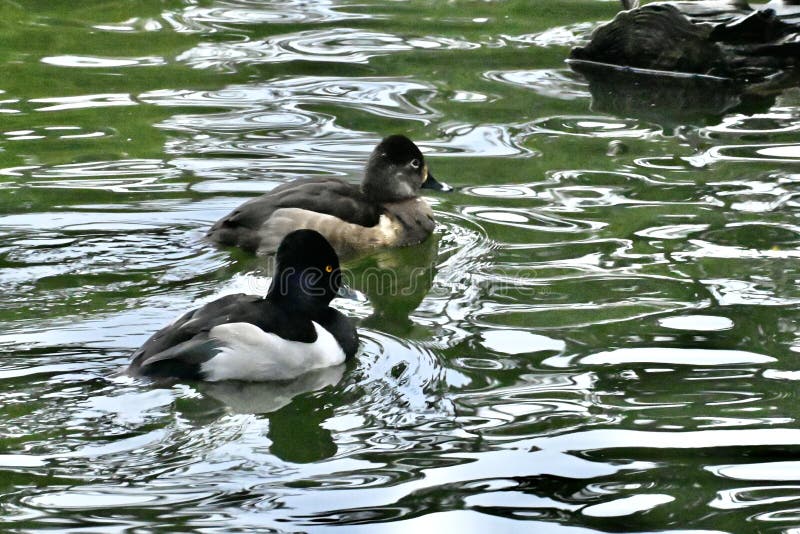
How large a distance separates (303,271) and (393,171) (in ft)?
7.61

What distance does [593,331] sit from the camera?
7.36m

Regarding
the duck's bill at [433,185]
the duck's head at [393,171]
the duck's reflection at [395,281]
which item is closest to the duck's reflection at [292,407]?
the duck's reflection at [395,281]

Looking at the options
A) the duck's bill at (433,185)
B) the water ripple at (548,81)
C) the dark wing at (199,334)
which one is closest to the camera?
the dark wing at (199,334)

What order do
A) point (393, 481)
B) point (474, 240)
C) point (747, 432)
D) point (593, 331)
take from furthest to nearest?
point (474, 240)
point (593, 331)
point (747, 432)
point (393, 481)

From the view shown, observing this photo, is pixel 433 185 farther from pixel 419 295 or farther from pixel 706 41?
pixel 706 41

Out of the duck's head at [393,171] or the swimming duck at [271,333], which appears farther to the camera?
the duck's head at [393,171]

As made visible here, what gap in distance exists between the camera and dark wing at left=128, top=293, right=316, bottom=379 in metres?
6.54

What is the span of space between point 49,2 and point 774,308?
1052 centimetres

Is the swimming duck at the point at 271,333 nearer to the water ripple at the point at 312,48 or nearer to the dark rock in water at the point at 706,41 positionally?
the water ripple at the point at 312,48

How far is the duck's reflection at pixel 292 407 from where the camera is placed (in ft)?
19.6

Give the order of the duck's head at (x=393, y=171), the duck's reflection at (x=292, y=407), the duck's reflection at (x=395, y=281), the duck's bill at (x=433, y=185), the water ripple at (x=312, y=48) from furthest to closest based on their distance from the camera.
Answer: the water ripple at (x=312, y=48), the duck's bill at (x=433, y=185), the duck's head at (x=393, y=171), the duck's reflection at (x=395, y=281), the duck's reflection at (x=292, y=407)

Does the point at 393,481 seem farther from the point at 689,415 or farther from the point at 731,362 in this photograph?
the point at 731,362

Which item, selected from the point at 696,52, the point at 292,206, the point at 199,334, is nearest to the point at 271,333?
the point at 199,334

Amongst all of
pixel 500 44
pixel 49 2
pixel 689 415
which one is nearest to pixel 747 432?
pixel 689 415
